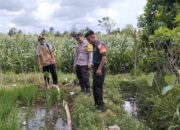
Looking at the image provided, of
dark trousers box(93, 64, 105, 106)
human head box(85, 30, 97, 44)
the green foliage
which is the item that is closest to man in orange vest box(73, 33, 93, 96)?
dark trousers box(93, 64, 105, 106)

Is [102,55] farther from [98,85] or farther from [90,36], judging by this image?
[98,85]

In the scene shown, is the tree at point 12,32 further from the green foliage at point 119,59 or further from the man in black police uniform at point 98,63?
the man in black police uniform at point 98,63

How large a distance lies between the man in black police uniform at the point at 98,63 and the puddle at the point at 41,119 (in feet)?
2.72

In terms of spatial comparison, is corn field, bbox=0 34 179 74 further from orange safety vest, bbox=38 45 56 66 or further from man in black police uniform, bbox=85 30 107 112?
man in black police uniform, bbox=85 30 107 112

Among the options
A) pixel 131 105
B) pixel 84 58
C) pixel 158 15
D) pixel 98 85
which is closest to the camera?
pixel 98 85

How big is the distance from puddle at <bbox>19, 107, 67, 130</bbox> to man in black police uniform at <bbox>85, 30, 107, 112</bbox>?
83 centimetres

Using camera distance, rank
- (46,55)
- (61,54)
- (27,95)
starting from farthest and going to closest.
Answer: (61,54)
(46,55)
(27,95)

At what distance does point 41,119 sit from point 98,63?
168cm

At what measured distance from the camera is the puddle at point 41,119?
6827 mm

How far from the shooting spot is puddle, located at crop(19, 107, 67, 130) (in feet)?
22.4

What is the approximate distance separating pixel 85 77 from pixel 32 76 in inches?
144

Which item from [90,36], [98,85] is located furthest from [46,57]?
[90,36]

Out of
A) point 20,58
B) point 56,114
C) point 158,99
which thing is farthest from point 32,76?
point 158,99

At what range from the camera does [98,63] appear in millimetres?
6973
